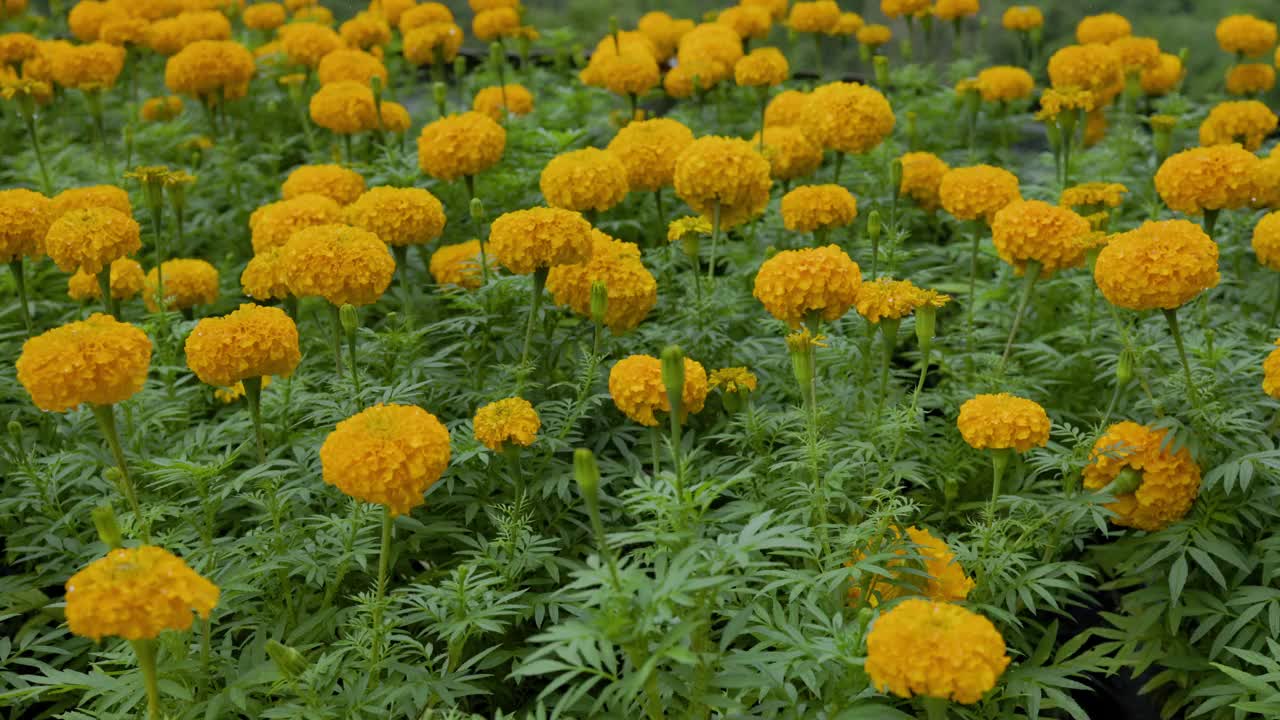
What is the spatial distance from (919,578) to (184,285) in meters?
2.19

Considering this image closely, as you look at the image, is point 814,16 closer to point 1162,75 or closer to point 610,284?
point 1162,75

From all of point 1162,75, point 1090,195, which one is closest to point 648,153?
point 1090,195

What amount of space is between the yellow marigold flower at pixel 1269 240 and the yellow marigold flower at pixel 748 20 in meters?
A: 2.37

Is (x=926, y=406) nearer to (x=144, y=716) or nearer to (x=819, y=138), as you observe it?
(x=819, y=138)

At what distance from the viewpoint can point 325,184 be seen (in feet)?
10.8

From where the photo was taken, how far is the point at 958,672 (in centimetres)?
154

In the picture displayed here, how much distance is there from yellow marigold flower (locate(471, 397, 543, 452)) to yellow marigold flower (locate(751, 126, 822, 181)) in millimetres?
1495

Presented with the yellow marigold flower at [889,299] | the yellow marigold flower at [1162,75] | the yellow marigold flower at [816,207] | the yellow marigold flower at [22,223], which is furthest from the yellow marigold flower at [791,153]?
the yellow marigold flower at [22,223]

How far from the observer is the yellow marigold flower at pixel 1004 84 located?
423cm

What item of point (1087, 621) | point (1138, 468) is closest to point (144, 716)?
point (1138, 468)

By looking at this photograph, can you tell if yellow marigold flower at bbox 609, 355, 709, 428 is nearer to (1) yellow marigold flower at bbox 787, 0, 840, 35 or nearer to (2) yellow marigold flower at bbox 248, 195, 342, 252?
(2) yellow marigold flower at bbox 248, 195, 342, 252

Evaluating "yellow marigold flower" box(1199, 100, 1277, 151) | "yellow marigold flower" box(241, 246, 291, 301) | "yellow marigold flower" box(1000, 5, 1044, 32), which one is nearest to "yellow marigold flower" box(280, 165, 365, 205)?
"yellow marigold flower" box(241, 246, 291, 301)

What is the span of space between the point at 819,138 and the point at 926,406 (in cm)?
94

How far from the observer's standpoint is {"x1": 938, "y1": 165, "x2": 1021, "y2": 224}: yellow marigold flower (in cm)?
302
